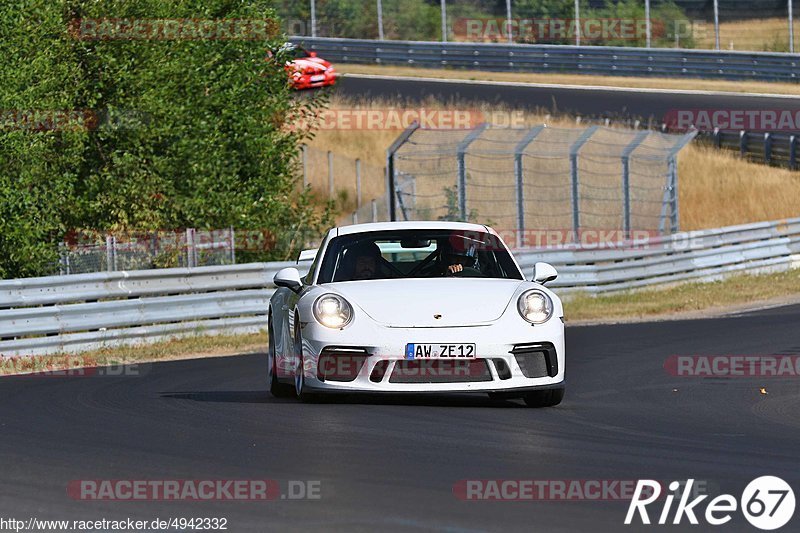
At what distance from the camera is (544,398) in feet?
33.6

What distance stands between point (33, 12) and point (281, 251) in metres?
6.15

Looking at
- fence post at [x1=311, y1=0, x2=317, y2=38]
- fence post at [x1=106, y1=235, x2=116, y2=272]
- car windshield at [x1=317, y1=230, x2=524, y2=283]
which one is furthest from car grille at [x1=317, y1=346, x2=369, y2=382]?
fence post at [x1=311, y1=0, x2=317, y2=38]

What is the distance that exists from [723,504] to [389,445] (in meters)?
2.33

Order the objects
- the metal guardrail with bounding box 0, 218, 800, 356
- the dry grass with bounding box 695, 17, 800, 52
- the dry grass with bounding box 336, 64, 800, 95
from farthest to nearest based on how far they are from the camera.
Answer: the dry grass with bounding box 695, 17, 800, 52 < the dry grass with bounding box 336, 64, 800, 95 < the metal guardrail with bounding box 0, 218, 800, 356

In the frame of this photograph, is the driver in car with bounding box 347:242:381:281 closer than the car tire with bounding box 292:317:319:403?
No

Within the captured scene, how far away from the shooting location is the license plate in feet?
31.8

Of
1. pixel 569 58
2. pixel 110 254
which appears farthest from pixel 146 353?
pixel 569 58

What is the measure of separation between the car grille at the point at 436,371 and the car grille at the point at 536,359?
26cm

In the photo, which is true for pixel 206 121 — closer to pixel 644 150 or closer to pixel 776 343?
pixel 776 343

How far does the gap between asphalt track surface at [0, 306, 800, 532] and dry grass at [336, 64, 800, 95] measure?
3274 cm

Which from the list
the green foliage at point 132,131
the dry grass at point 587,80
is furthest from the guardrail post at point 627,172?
the dry grass at point 587,80

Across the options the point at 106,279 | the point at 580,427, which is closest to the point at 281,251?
the point at 106,279

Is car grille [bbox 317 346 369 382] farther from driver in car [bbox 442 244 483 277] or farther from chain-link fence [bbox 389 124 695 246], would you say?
chain-link fence [bbox 389 124 695 246]

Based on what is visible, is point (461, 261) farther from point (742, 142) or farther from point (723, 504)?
point (742, 142)
